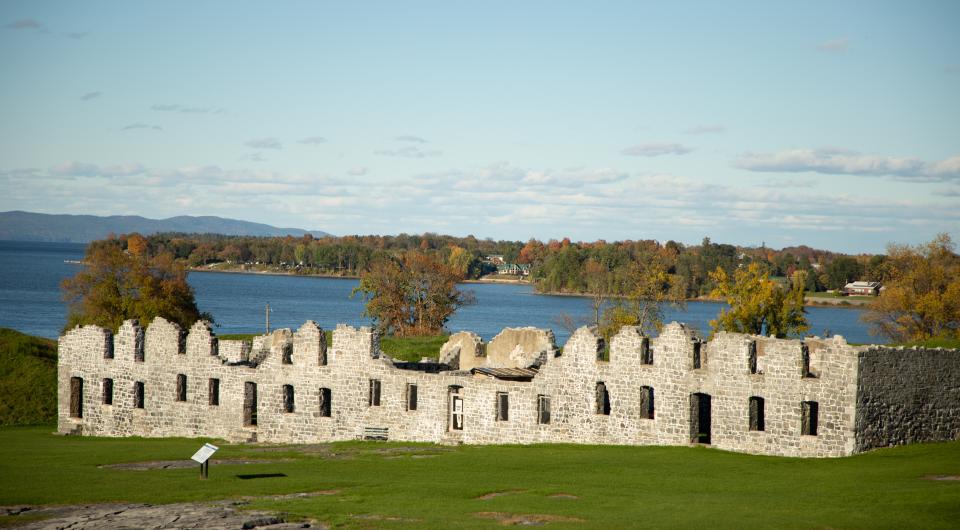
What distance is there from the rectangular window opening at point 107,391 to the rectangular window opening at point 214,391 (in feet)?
17.8

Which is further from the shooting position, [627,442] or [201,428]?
[201,428]

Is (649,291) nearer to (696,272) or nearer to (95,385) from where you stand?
(95,385)

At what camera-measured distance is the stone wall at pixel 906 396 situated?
3077 centimetres

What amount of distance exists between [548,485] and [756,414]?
916 cm

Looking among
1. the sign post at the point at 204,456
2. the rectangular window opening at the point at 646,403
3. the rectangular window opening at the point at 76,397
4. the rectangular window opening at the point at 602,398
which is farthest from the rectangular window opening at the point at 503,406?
the rectangular window opening at the point at 76,397

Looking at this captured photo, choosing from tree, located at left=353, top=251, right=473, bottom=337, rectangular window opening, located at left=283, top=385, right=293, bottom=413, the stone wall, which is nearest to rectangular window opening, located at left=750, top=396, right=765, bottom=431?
the stone wall

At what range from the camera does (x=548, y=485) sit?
26.5m

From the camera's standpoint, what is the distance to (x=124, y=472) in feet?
101

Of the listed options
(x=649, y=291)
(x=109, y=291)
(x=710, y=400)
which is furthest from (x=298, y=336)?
(x=649, y=291)

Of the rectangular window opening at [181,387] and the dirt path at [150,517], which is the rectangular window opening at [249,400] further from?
the dirt path at [150,517]

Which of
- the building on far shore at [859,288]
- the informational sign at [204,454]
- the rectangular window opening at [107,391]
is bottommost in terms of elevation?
the rectangular window opening at [107,391]

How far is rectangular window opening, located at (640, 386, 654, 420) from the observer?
34.6 meters

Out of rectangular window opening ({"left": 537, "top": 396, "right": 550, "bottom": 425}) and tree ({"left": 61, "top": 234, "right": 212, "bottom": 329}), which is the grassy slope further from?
rectangular window opening ({"left": 537, "top": 396, "right": 550, "bottom": 425})

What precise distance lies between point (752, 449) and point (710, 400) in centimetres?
293
